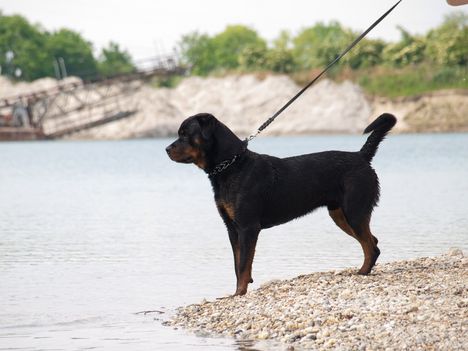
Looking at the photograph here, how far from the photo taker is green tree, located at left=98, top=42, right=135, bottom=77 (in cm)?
10656

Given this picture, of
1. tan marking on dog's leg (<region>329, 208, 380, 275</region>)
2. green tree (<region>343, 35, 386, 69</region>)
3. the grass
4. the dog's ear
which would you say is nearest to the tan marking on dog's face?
the dog's ear

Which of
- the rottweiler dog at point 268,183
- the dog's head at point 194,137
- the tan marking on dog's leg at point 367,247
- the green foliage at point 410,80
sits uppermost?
the dog's head at point 194,137

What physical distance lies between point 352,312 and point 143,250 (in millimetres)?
7381

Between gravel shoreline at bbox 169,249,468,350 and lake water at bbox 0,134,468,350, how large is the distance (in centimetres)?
36

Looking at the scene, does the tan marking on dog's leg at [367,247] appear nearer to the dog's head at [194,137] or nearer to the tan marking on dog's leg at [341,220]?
the tan marking on dog's leg at [341,220]

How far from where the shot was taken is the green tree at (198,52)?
338ft

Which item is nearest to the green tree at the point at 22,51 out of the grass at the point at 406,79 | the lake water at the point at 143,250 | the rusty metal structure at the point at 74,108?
the rusty metal structure at the point at 74,108

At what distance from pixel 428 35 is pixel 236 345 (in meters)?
80.0

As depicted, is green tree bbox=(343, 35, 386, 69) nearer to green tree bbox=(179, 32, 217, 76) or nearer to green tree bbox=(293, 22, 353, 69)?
green tree bbox=(293, 22, 353, 69)

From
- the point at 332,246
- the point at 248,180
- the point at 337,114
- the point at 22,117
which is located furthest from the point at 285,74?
the point at 248,180

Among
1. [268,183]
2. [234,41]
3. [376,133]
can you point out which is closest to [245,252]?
[268,183]

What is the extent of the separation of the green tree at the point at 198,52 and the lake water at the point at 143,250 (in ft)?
242

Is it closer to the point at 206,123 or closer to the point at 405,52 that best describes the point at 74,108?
the point at 405,52

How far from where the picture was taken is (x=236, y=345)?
785 cm
